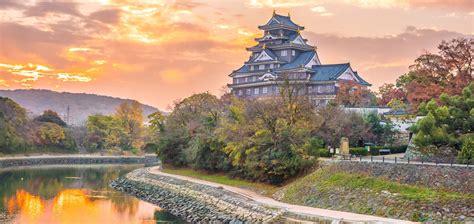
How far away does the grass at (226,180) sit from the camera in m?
35.3

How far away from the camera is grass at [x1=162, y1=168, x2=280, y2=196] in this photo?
35291mm

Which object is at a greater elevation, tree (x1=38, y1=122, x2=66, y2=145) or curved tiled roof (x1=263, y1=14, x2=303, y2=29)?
curved tiled roof (x1=263, y1=14, x2=303, y2=29)

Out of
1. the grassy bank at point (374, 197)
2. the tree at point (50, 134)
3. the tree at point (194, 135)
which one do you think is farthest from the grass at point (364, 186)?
the tree at point (50, 134)

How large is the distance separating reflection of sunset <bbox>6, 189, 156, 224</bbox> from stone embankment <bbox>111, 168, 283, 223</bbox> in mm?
1774

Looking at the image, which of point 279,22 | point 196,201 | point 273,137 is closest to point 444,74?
point 273,137

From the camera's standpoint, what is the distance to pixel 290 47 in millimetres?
70562

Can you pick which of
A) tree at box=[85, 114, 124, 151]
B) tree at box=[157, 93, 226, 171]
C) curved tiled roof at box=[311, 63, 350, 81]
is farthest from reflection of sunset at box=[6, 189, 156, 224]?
tree at box=[85, 114, 124, 151]

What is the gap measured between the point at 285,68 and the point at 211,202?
1372 inches

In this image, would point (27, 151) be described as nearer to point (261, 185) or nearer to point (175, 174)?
point (175, 174)

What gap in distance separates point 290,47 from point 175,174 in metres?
27.7

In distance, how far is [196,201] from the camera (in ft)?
121

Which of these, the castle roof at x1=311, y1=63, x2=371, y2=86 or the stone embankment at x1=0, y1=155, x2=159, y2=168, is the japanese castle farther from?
the stone embankment at x1=0, y1=155, x2=159, y2=168

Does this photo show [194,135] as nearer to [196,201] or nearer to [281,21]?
[196,201]

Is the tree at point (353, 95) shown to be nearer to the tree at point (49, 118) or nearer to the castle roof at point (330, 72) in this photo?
the castle roof at point (330, 72)
